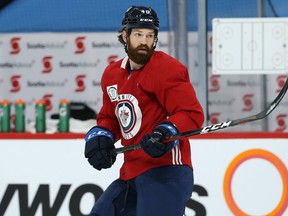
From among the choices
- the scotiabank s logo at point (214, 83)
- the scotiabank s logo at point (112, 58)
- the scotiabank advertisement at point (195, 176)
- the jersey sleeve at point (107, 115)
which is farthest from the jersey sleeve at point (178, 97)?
the scotiabank s logo at point (112, 58)

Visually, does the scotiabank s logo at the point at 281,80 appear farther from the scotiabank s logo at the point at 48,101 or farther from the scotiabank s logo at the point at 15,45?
the scotiabank s logo at the point at 15,45

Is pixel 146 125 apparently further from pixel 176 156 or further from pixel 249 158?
pixel 249 158

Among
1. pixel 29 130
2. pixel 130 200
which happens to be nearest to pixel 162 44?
pixel 29 130

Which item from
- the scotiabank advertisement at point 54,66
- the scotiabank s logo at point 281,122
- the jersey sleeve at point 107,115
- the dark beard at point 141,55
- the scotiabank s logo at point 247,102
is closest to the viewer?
the dark beard at point 141,55

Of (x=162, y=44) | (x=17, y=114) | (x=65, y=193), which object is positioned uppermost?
(x=162, y=44)

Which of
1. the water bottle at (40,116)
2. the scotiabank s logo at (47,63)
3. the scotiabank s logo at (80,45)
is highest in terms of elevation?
the scotiabank s logo at (80,45)

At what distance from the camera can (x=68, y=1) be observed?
5590 millimetres

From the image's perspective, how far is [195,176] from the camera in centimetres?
490

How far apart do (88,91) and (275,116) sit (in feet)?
3.60

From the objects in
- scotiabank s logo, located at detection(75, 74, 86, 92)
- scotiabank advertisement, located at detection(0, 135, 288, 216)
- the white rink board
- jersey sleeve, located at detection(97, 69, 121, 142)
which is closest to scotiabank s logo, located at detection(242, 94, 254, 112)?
the white rink board

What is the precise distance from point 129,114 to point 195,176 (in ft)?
5.05

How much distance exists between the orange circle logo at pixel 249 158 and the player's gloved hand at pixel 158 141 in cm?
168

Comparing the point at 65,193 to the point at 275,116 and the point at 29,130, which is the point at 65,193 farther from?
the point at 275,116

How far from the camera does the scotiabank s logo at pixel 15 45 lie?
18.5ft
